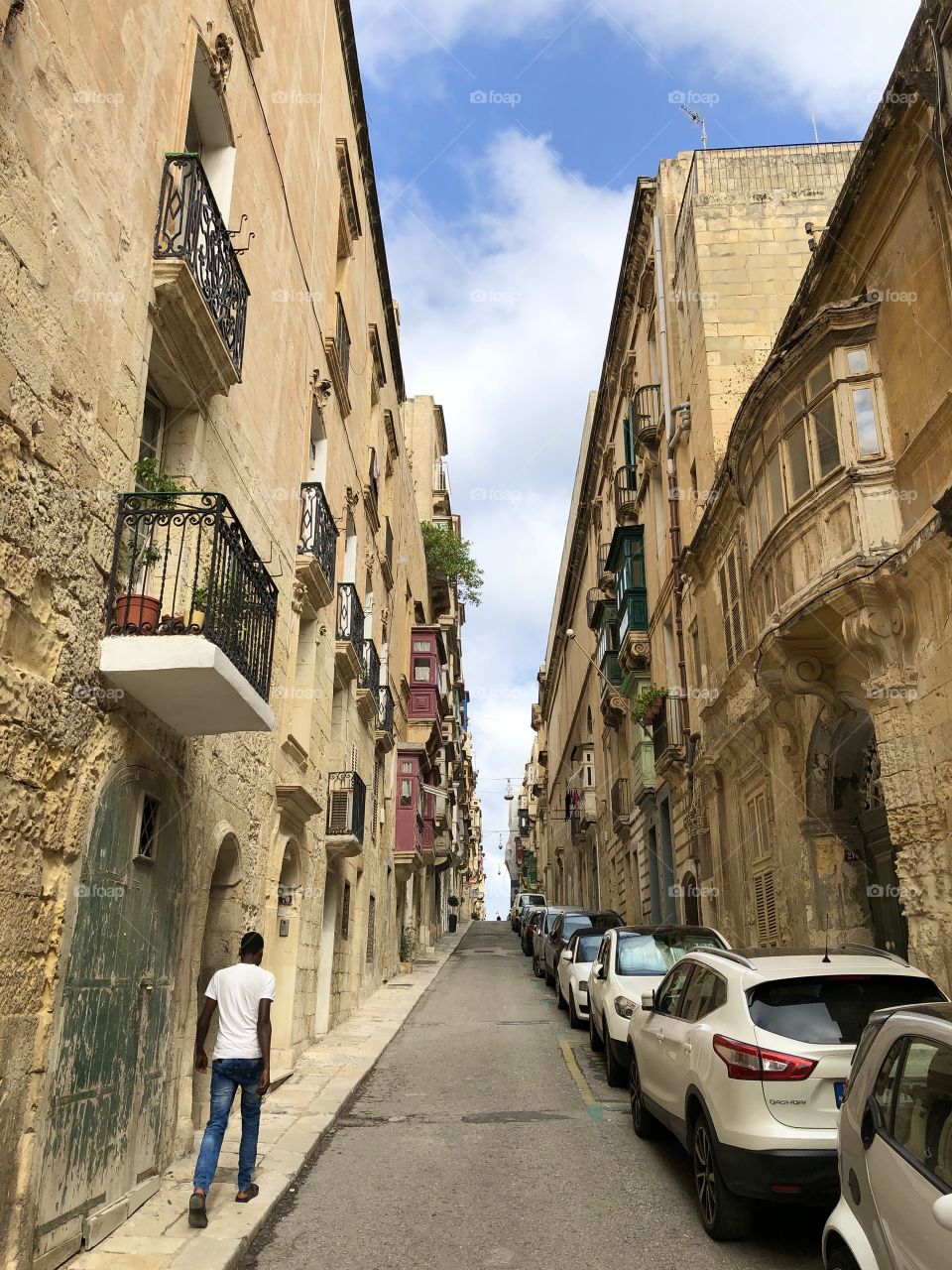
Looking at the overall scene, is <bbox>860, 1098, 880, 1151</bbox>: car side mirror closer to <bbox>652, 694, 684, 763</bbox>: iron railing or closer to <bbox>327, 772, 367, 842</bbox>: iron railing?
<bbox>327, 772, 367, 842</bbox>: iron railing

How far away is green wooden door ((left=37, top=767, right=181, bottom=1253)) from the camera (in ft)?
17.9

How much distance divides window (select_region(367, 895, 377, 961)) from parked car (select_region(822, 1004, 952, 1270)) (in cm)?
1723

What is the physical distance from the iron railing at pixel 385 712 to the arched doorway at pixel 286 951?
28.4ft

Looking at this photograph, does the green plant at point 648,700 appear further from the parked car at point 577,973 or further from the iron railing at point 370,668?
the parked car at point 577,973

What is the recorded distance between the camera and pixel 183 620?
6.41 meters

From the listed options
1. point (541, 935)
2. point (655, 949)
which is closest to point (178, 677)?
point (655, 949)

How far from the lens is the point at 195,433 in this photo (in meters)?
8.21

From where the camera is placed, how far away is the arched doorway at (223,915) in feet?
30.4

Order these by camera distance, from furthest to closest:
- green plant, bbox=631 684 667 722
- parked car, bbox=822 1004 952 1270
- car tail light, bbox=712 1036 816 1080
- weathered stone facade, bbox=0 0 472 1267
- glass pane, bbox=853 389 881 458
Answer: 1. green plant, bbox=631 684 667 722
2. glass pane, bbox=853 389 881 458
3. car tail light, bbox=712 1036 816 1080
4. weathered stone facade, bbox=0 0 472 1267
5. parked car, bbox=822 1004 952 1270

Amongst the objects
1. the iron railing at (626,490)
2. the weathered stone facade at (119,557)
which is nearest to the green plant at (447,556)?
the iron railing at (626,490)

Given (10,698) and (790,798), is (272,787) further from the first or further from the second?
(790,798)

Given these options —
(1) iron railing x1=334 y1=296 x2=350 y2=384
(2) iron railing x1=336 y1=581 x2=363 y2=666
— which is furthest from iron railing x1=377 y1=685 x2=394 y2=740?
(1) iron railing x1=334 y1=296 x2=350 y2=384

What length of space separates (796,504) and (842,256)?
10.6ft

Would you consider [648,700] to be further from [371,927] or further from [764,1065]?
[764,1065]
